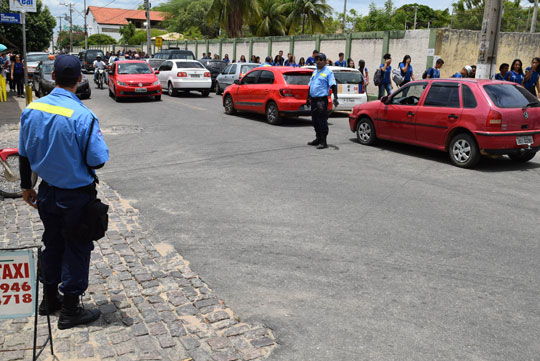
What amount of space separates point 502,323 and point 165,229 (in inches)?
141

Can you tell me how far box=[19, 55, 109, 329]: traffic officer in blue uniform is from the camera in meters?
3.41

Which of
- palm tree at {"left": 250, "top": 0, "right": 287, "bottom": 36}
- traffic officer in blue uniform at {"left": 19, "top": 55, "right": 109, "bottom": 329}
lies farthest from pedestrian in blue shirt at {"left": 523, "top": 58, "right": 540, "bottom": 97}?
palm tree at {"left": 250, "top": 0, "right": 287, "bottom": 36}

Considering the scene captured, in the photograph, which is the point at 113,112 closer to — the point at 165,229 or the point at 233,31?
the point at 165,229

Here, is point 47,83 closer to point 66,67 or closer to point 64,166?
point 66,67

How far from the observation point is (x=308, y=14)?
4441cm

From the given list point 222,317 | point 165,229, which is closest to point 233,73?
point 165,229

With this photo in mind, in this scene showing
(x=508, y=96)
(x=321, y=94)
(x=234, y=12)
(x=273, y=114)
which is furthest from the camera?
(x=234, y=12)

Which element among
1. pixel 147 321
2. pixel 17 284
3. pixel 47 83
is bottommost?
pixel 147 321

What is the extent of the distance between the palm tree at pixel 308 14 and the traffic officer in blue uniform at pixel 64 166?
42.7 m

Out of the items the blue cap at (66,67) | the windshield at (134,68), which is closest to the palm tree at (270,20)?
the windshield at (134,68)

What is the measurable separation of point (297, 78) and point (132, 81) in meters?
8.33

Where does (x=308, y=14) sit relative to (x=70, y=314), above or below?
above

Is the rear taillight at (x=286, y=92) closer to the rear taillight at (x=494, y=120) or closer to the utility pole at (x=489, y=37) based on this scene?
the utility pole at (x=489, y=37)

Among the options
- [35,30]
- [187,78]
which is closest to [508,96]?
[187,78]
